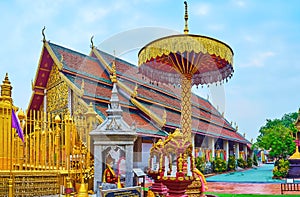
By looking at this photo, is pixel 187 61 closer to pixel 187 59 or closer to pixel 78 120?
pixel 187 59

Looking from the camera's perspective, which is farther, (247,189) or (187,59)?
(247,189)

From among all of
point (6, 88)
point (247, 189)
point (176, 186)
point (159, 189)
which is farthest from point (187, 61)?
point (247, 189)

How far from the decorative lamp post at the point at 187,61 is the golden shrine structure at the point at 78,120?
0.06m

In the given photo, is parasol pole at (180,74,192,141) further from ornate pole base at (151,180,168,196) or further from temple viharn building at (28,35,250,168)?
temple viharn building at (28,35,250,168)

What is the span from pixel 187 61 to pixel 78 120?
3.67 metres

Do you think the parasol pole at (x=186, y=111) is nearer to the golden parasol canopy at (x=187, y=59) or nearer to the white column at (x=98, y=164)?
the golden parasol canopy at (x=187, y=59)

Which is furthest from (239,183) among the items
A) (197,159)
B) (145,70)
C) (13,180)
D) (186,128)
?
(13,180)

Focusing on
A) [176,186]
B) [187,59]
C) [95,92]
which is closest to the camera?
[176,186]

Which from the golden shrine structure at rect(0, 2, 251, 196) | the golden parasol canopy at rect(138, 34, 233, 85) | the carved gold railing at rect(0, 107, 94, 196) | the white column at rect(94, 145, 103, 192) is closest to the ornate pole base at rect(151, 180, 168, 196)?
the golden shrine structure at rect(0, 2, 251, 196)

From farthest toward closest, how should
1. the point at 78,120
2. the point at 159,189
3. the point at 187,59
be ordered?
the point at 78,120 → the point at 187,59 → the point at 159,189

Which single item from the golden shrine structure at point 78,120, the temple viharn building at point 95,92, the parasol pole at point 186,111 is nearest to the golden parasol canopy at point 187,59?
the golden shrine structure at point 78,120

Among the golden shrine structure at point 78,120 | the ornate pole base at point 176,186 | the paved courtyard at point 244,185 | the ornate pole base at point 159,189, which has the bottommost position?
the paved courtyard at point 244,185

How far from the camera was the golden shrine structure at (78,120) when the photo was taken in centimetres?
724

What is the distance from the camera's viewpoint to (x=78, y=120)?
10.6 m
